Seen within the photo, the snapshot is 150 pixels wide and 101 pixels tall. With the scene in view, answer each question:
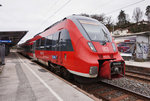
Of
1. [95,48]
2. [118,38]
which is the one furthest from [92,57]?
[118,38]

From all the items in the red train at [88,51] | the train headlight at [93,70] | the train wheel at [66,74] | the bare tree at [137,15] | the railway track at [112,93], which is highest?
the bare tree at [137,15]

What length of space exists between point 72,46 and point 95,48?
1008 millimetres

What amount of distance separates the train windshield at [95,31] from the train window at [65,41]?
0.91 meters

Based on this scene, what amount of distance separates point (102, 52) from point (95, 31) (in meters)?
1.22

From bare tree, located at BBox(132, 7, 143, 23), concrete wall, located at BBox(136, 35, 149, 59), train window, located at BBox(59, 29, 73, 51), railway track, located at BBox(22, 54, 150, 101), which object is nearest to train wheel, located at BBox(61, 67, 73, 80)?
railway track, located at BBox(22, 54, 150, 101)

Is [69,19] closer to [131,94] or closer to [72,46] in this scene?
[72,46]

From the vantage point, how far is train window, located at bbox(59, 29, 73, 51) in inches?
216

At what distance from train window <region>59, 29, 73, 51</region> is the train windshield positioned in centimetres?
91

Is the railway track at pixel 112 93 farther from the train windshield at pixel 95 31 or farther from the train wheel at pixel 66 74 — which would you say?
the train windshield at pixel 95 31

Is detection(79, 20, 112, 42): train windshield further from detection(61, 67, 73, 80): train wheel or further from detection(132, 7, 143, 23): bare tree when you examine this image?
detection(132, 7, 143, 23): bare tree

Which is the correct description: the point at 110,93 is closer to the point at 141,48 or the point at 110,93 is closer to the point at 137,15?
the point at 141,48

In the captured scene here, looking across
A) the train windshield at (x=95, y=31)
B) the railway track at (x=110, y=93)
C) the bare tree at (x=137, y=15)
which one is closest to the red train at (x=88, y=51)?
the train windshield at (x=95, y=31)

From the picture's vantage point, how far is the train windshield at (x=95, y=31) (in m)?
5.49

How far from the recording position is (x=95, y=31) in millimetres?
5754
